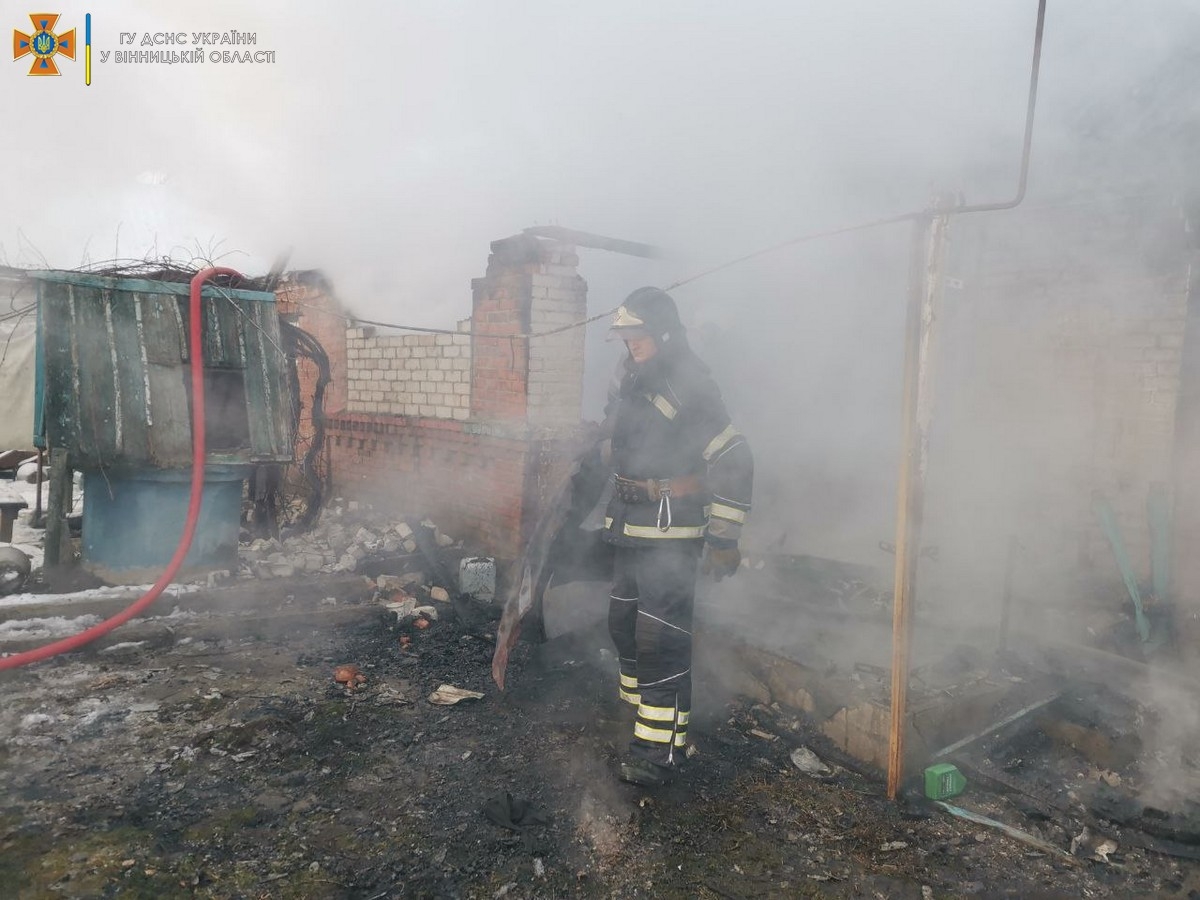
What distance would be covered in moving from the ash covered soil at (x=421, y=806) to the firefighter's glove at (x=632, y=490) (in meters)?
1.31

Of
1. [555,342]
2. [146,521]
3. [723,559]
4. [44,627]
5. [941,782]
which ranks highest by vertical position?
[555,342]

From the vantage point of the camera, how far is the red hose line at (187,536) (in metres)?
4.27

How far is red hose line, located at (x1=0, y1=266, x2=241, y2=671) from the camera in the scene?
4.27 m

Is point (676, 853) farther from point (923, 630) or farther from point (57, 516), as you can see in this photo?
point (57, 516)

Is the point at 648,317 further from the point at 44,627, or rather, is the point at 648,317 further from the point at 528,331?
the point at 44,627

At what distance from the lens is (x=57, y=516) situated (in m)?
5.46

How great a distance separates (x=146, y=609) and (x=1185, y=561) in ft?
25.2

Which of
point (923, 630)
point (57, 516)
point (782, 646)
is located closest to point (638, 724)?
point (782, 646)

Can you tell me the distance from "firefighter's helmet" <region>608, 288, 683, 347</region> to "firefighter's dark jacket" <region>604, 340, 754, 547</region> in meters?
0.10

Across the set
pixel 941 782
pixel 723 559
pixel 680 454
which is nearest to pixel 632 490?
pixel 680 454

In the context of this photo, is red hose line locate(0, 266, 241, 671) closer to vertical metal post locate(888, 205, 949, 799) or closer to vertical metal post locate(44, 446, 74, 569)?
vertical metal post locate(44, 446, 74, 569)

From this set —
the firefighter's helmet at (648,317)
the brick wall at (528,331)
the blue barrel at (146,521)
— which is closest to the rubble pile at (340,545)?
the blue barrel at (146,521)

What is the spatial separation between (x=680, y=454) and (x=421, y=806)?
6.80ft

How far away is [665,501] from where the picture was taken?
3.82 meters
